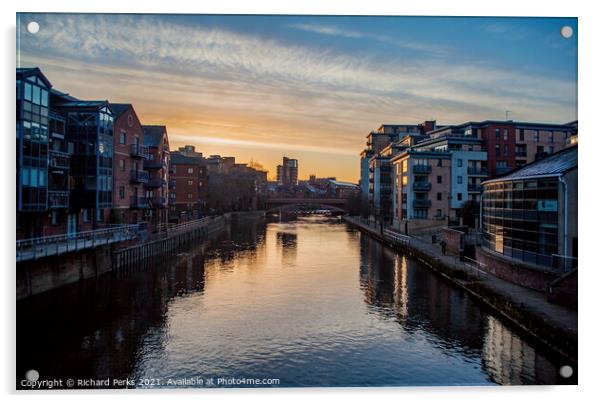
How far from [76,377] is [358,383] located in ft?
24.7

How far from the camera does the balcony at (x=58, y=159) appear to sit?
2180 cm

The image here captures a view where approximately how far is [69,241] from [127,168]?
1224cm

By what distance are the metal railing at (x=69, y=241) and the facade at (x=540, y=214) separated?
19.1 meters

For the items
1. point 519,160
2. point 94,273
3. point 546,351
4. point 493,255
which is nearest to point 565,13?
point 546,351

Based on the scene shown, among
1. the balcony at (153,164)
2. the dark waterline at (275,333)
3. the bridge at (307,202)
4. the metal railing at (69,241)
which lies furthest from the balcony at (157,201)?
the bridge at (307,202)

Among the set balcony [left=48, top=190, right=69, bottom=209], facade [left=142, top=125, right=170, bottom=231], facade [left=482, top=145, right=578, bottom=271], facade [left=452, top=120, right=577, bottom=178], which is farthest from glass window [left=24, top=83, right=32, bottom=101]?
facade [left=452, top=120, right=577, bottom=178]

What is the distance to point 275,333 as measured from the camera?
53.6 feet

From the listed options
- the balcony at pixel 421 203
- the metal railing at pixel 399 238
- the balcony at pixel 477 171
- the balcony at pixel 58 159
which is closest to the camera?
the balcony at pixel 58 159

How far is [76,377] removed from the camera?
12.7 m

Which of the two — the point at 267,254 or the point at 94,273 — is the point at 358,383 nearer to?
the point at 94,273

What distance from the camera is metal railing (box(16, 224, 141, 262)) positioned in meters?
17.4

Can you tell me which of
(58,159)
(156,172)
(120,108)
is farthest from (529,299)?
(156,172)

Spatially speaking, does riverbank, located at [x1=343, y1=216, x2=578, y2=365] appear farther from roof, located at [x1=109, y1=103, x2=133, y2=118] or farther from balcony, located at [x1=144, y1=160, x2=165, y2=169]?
balcony, located at [x1=144, y1=160, x2=165, y2=169]

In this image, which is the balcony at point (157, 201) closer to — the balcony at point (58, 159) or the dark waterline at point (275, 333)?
the dark waterline at point (275, 333)
